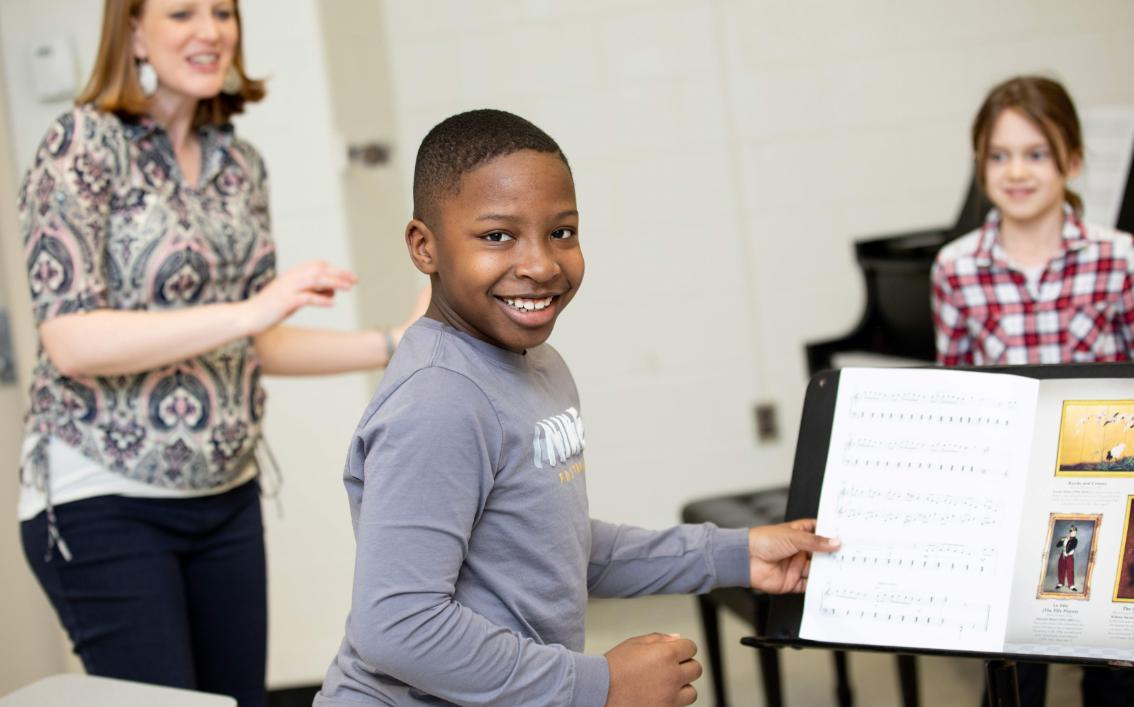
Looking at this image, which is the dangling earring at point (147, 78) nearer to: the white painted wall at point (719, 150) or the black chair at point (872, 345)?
the black chair at point (872, 345)

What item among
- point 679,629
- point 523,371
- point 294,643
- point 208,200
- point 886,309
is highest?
point 208,200

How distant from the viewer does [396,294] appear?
141 inches

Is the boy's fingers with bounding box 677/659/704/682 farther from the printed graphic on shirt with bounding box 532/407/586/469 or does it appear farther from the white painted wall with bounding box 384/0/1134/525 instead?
the white painted wall with bounding box 384/0/1134/525

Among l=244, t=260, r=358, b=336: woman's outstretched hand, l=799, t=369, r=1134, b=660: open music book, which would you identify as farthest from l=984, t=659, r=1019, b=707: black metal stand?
l=244, t=260, r=358, b=336: woman's outstretched hand

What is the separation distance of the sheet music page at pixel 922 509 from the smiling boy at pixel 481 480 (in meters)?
0.23

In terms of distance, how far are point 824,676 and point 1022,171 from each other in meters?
1.41

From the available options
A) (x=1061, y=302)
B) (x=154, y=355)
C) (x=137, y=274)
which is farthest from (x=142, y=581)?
(x=1061, y=302)

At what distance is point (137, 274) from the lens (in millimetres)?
1771

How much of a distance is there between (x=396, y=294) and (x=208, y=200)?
5.64 ft

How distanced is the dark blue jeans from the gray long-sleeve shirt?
0.62 metres

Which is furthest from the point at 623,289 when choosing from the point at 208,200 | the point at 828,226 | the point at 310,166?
the point at 208,200

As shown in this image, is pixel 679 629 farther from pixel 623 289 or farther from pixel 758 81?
pixel 758 81

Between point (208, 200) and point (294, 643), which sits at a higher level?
point (208, 200)

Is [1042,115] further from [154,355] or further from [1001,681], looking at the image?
[154,355]
